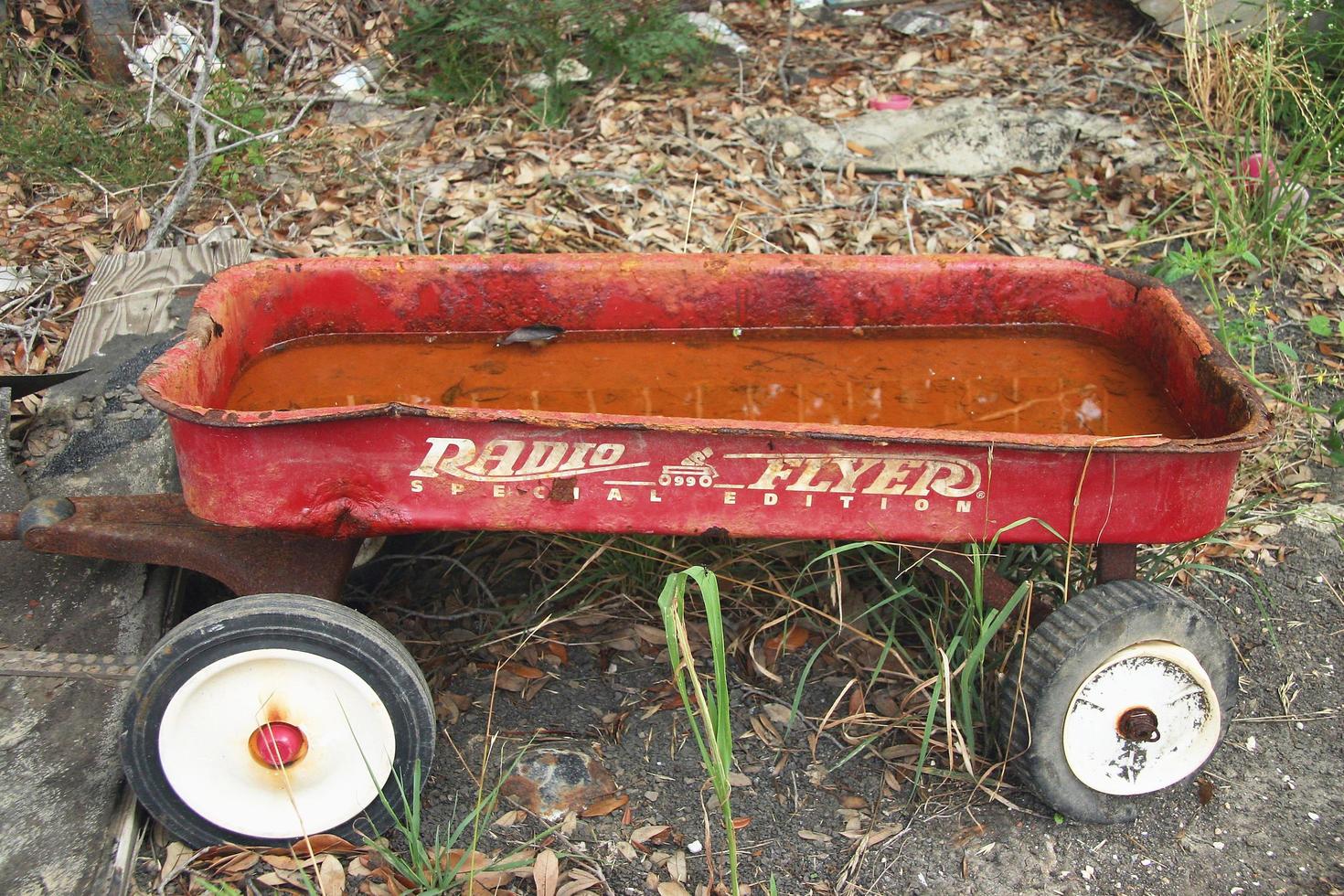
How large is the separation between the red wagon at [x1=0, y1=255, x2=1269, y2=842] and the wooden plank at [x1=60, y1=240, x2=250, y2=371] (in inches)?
41.3

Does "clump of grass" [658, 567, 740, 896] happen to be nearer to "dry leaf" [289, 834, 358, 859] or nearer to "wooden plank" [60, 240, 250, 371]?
"dry leaf" [289, 834, 358, 859]

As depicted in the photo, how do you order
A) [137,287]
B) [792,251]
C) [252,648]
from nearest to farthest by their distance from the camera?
[252,648] < [137,287] < [792,251]

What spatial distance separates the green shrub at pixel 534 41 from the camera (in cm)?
507

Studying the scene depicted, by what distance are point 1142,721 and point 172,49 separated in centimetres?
483

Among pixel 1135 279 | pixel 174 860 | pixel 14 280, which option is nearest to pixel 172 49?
pixel 14 280

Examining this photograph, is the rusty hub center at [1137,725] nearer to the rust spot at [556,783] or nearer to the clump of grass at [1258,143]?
the rust spot at [556,783]

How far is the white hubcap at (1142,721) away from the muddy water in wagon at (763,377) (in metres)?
0.65

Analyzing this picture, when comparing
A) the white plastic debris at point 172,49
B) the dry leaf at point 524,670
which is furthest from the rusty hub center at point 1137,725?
the white plastic debris at point 172,49

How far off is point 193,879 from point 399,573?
1.12m

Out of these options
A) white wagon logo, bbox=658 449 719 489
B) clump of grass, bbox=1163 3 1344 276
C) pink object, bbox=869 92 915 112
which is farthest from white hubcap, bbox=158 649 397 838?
pink object, bbox=869 92 915 112

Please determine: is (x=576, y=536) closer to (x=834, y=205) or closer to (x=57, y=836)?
(x=57, y=836)

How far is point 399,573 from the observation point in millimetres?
3475

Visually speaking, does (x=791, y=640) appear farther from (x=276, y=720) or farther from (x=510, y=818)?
(x=276, y=720)

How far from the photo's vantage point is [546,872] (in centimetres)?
259
